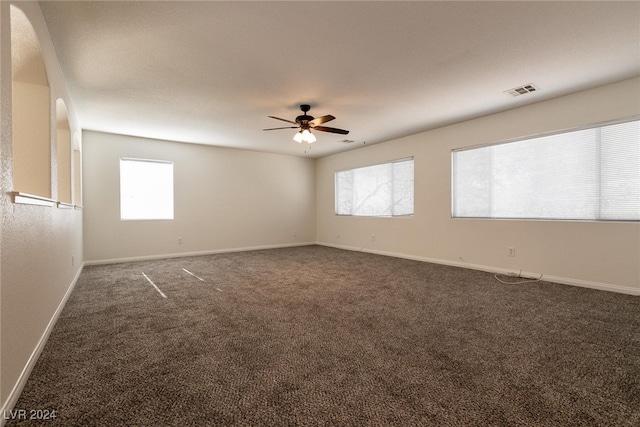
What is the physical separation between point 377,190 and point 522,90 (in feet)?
10.6

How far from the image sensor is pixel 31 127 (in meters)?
2.30

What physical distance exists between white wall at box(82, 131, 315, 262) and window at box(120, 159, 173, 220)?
0.41ft

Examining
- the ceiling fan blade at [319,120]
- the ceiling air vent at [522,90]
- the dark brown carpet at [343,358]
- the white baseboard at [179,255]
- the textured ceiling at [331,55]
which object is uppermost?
the ceiling air vent at [522,90]

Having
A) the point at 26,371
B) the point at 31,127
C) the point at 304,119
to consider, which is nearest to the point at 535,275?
the point at 304,119

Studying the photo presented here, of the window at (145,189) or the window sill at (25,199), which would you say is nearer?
the window sill at (25,199)

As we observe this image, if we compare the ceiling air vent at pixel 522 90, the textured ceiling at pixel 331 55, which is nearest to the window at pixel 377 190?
the textured ceiling at pixel 331 55

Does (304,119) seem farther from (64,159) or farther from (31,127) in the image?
(64,159)

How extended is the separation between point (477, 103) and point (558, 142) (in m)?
1.16

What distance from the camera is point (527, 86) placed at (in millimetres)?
3379

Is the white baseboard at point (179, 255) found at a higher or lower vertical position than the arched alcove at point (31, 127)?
lower

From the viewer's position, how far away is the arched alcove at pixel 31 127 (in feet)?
7.25

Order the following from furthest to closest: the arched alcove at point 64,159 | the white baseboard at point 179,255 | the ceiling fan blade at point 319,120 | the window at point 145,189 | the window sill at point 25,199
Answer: the window at point 145,189, the white baseboard at point 179,255, the ceiling fan blade at point 319,120, the arched alcove at point 64,159, the window sill at point 25,199

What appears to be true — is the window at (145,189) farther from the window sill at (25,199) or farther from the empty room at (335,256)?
the window sill at (25,199)

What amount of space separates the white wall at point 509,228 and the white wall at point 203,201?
5.98 ft
